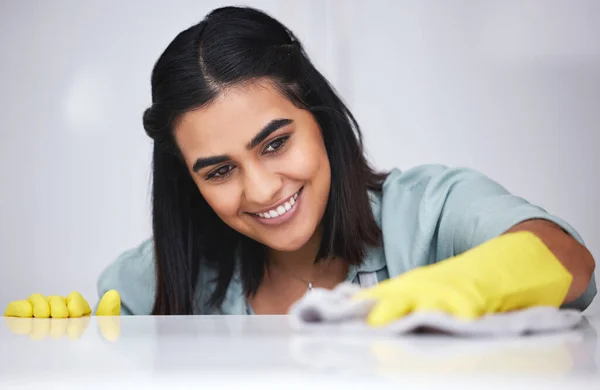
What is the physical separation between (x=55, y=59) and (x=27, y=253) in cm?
72

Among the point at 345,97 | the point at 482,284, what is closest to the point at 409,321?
the point at 482,284

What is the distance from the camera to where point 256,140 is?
1322 mm

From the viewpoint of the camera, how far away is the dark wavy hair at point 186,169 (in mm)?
1428

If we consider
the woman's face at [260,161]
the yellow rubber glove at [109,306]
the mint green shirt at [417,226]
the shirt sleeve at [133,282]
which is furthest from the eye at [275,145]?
the shirt sleeve at [133,282]

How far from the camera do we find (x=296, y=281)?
1622mm

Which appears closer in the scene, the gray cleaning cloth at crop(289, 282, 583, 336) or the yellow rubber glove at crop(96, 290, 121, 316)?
the gray cleaning cloth at crop(289, 282, 583, 336)

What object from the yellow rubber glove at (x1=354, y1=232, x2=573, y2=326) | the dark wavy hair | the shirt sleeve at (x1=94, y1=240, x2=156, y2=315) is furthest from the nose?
the yellow rubber glove at (x1=354, y1=232, x2=573, y2=326)

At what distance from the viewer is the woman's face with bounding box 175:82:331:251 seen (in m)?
1.33

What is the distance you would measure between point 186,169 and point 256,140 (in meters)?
0.34

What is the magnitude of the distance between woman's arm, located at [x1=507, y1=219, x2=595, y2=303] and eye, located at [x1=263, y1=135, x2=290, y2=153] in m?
0.51

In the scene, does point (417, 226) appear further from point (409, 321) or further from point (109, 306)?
point (409, 321)

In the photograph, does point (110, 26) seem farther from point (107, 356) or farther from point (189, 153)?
point (107, 356)

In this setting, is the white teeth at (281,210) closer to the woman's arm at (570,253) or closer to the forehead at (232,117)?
the forehead at (232,117)

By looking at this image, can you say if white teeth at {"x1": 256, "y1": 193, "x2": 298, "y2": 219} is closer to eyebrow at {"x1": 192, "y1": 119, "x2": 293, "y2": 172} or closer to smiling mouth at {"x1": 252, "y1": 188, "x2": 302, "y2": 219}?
smiling mouth at {"x1": 252, "y1": 188, "x2": 302, "y2": 219}
